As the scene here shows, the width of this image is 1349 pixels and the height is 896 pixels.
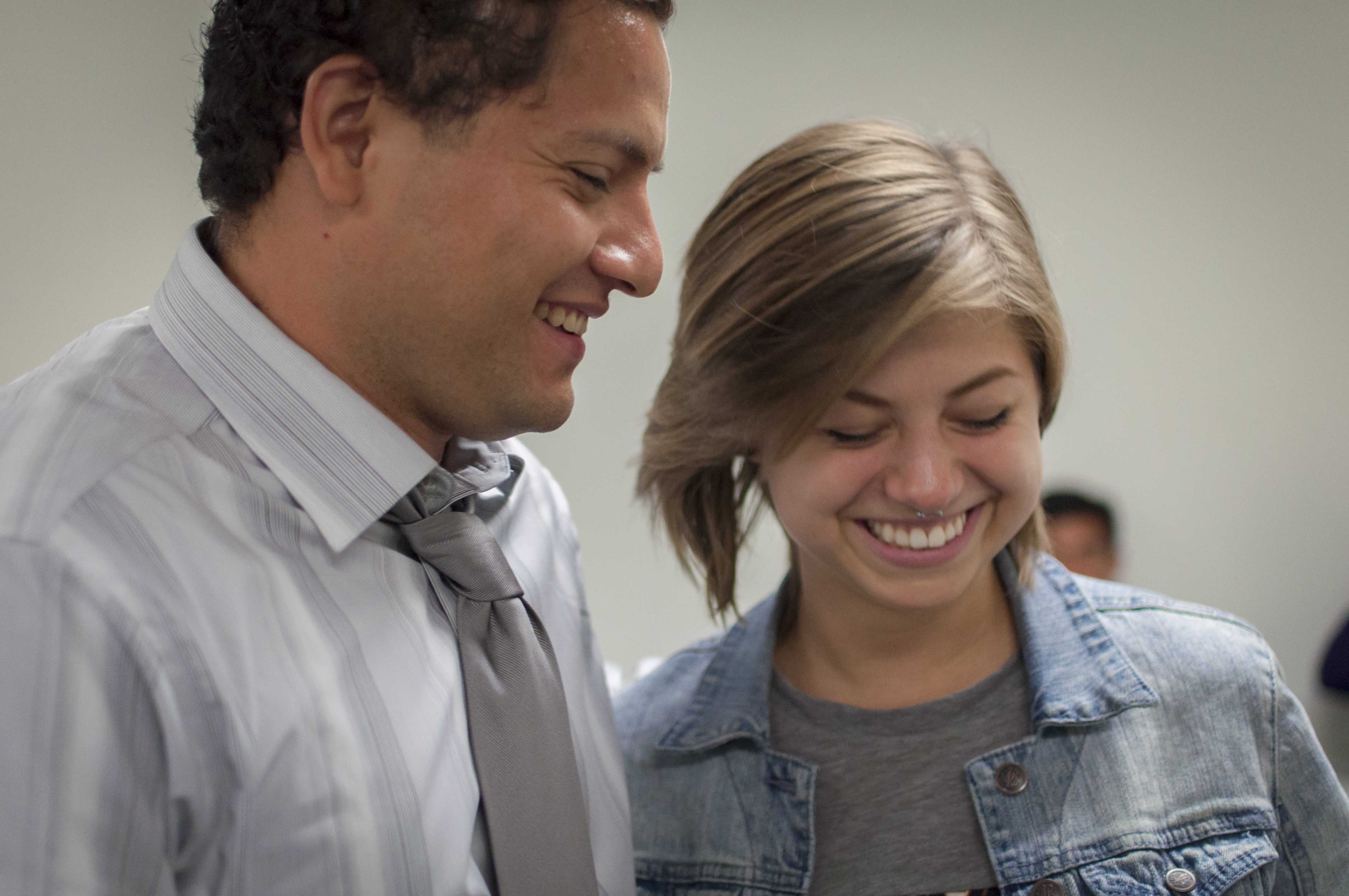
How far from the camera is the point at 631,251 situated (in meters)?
1.08

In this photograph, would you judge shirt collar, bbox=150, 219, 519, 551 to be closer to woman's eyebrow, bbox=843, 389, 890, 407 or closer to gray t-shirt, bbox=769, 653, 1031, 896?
woman's eyebrow, bbox=843, 389, 890, 407

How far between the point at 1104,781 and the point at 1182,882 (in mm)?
127

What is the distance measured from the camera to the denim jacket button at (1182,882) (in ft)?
3.84

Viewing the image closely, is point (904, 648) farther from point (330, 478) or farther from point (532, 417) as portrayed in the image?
point (330, 478)

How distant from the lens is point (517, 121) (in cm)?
98

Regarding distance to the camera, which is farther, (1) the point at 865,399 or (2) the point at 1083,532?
(2) the point at 1083,532

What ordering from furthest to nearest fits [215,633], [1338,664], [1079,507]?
[1079,507], [1338,664], [215,633]

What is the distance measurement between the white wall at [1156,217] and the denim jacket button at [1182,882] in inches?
79.3

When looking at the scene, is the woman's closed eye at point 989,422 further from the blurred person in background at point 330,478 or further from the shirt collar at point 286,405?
the shirt collar at point 286,405

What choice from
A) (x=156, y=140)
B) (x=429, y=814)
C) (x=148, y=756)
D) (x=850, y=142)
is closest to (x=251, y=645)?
(x=148, y=756)

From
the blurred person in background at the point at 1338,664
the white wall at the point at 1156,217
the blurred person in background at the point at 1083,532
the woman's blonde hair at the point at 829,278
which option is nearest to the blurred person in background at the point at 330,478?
the woman's blonde hair at the point at 829,278

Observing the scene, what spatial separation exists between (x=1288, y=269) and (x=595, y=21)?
2.96m

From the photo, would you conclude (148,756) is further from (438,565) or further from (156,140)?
(156,140)

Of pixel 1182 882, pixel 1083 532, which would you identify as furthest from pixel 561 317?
pixel 1083 532
